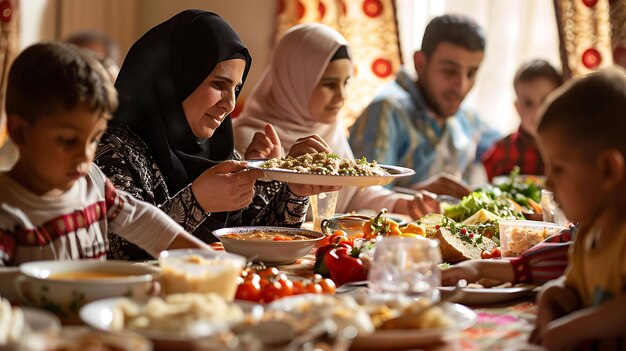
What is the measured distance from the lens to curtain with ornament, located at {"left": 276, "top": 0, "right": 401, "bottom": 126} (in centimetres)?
637

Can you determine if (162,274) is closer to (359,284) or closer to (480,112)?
(359,284)

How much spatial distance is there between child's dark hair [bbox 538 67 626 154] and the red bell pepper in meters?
0.70

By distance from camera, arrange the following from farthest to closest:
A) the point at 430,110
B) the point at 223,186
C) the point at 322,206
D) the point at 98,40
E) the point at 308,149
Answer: the point at 98,40, the point at 430,110, the point at 322,206, the point at 308,149, the point at 223,186

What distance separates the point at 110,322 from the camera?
1473 mm

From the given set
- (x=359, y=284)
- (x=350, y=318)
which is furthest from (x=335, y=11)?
(x=350, y=318)

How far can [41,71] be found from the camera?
1.73m

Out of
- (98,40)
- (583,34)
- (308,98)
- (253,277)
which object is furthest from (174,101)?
(583,34)

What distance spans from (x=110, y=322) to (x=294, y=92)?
291 centimetres

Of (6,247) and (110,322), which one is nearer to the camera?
(110,322)

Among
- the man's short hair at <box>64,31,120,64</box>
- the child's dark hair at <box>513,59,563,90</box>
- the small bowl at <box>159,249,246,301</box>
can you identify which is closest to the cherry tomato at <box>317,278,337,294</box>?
the small bowl at <box>159,249,246,301</box>

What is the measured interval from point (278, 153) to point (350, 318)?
183cm

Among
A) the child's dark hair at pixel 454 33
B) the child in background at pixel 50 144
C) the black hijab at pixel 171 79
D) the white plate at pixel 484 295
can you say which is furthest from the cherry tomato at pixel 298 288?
the child's dark hair at pixel 454 33

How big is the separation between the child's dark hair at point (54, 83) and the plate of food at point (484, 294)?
0.88 meters

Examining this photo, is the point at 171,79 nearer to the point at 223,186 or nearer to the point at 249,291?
the point at 223,186
